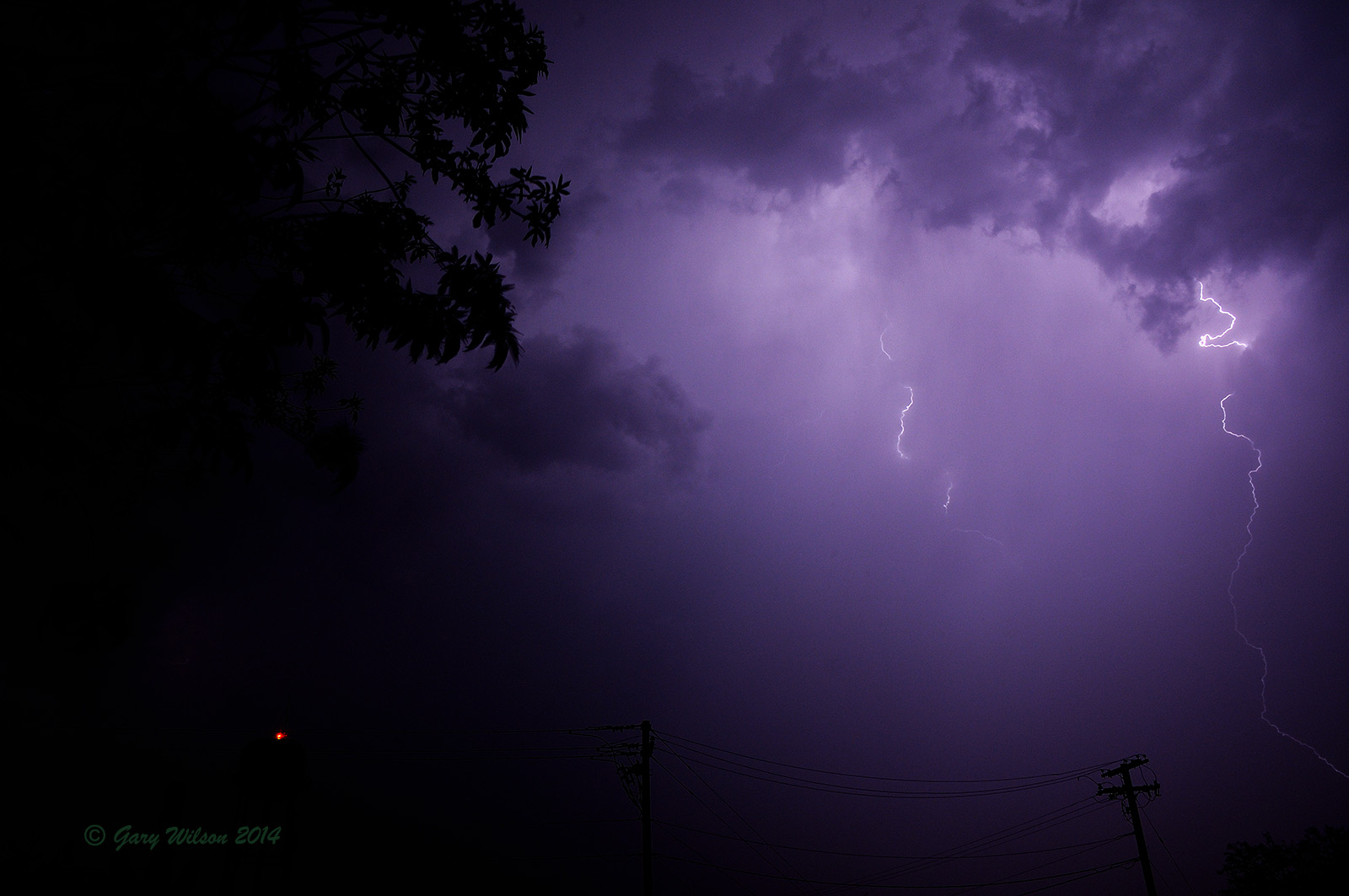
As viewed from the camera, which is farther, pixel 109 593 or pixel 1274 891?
pixel 1274 891

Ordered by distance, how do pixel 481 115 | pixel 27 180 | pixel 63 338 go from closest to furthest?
pixel 27 180, pixel 63 338, pixel 481 115

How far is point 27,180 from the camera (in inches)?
105

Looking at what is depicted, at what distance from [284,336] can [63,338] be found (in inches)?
39.9

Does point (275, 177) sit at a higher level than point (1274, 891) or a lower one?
higher

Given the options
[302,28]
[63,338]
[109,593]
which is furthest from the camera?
[302,28]

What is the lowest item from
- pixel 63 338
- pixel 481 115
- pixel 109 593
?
pixel 109 593

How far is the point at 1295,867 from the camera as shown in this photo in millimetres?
26844

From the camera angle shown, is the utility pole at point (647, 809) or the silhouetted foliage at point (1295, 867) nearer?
the utility pole at point (647, 809)

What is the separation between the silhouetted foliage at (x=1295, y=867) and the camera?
2519 centimetres

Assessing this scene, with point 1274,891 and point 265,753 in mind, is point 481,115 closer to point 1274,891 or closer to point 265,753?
point 265,753

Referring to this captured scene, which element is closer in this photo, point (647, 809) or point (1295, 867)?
point (647, 809)

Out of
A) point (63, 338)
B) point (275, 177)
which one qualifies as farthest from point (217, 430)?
point (275, 177)

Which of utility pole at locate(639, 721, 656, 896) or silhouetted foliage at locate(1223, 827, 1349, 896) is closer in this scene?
utility pole at locate(639, 721, 656, 896)

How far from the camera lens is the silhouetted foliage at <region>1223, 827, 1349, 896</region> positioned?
25.2 meters
